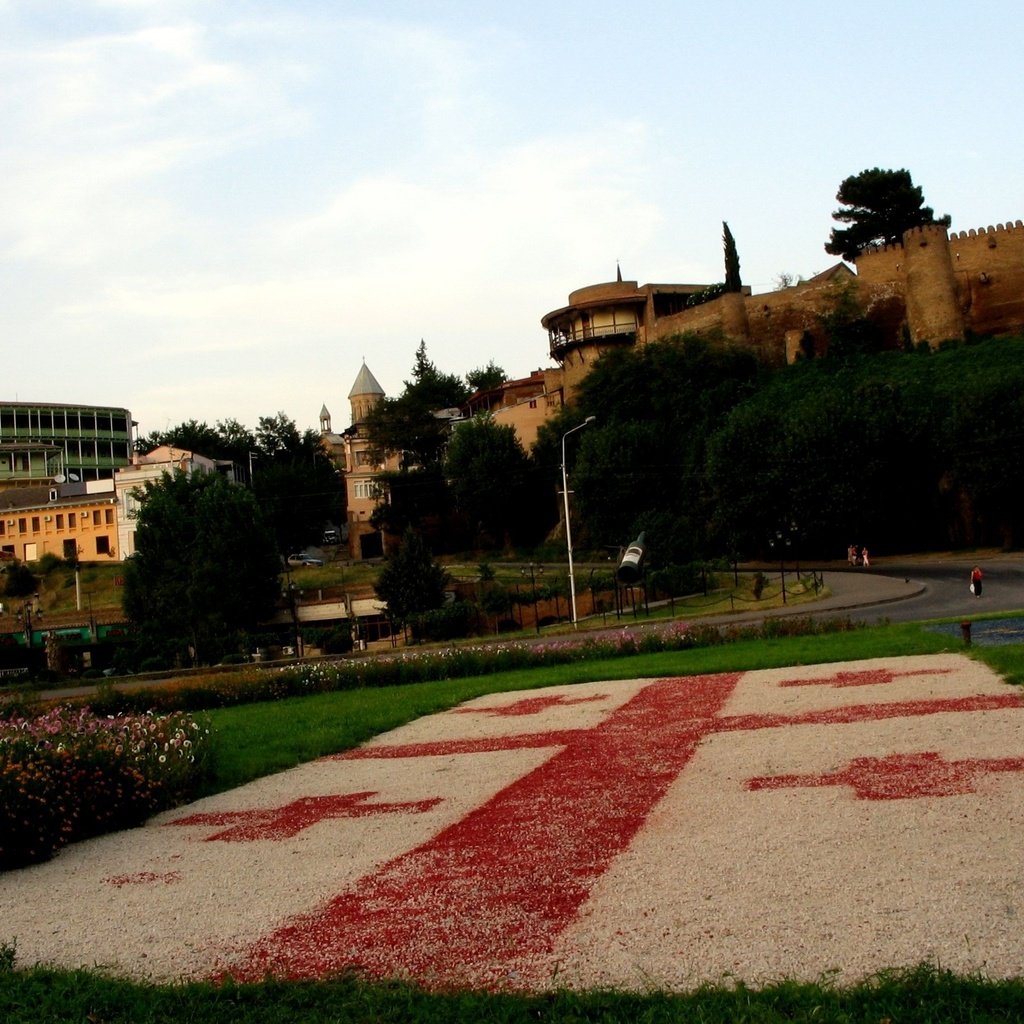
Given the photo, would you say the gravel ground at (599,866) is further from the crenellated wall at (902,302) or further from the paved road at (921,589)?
the crenellated wall at (902,302)

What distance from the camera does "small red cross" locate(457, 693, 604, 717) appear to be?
2064 cm

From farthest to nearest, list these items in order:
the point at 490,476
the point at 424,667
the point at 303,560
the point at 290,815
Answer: the point at 303,560 < the point at 490,476 < the point at 424,667 < the point at 290,815

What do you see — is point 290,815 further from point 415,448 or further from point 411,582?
point 415,448

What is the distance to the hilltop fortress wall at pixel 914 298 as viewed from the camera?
7625cm

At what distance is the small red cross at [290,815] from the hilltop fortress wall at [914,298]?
68908 millimetres

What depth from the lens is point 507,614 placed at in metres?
54.4

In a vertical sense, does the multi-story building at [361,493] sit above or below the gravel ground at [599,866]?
above

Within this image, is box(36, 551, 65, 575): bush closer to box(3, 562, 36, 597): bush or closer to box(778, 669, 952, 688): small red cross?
box(3, 562, 36, 597): bush

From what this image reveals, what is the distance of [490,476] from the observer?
81500 mm

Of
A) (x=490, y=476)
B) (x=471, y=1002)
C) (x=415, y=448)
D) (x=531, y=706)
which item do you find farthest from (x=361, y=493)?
(x=471, y=1002)

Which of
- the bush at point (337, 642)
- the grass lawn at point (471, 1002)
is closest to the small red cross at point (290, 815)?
the grass lawn at point (471, 1002)

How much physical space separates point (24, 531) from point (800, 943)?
309 feet

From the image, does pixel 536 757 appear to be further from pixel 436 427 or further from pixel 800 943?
pixel 436 427

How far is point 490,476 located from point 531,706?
6059cm
